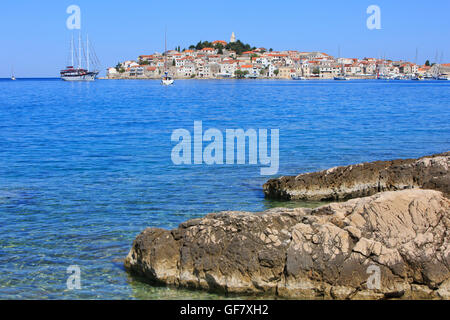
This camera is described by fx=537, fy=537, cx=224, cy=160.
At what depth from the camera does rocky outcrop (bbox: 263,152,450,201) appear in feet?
35.7

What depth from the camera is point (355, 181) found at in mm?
11609

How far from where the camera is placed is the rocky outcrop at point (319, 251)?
21.9 feet

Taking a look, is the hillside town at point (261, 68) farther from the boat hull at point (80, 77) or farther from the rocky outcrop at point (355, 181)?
the rocky outcrop at point (355, 181)

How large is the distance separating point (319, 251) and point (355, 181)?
16.7ft

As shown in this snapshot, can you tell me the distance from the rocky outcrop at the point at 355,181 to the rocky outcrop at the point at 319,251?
11.8ft

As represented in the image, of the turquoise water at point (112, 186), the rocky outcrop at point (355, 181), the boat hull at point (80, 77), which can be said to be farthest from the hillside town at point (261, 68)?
the rocky outcrop at point (355, 181)

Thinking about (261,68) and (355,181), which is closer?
(355,181)

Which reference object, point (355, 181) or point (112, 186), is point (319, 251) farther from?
point (112, 186)

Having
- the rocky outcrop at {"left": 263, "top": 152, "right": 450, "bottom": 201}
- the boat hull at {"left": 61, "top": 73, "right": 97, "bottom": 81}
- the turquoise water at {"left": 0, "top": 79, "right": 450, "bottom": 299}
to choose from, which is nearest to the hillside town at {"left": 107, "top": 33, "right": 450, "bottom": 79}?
the boat hull at {"left": 61, "top": 73, "right": 97, "bottom": 81}

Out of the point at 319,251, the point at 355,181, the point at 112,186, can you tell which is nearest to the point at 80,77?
the point at 112,186

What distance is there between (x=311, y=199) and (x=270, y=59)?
608 feet

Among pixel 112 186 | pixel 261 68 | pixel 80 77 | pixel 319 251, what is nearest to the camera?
pixel 319 251

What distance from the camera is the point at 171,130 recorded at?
93.4 feet

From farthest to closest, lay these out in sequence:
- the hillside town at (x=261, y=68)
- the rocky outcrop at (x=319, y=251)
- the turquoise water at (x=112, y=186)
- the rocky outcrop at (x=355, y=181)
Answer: the hillside town at (x=261, y=68) < the rocky outcrop at (x=355, y=181) < the turquoise water at (x=112, y=186) < the rocky outcrop at (x=319, y=251)
